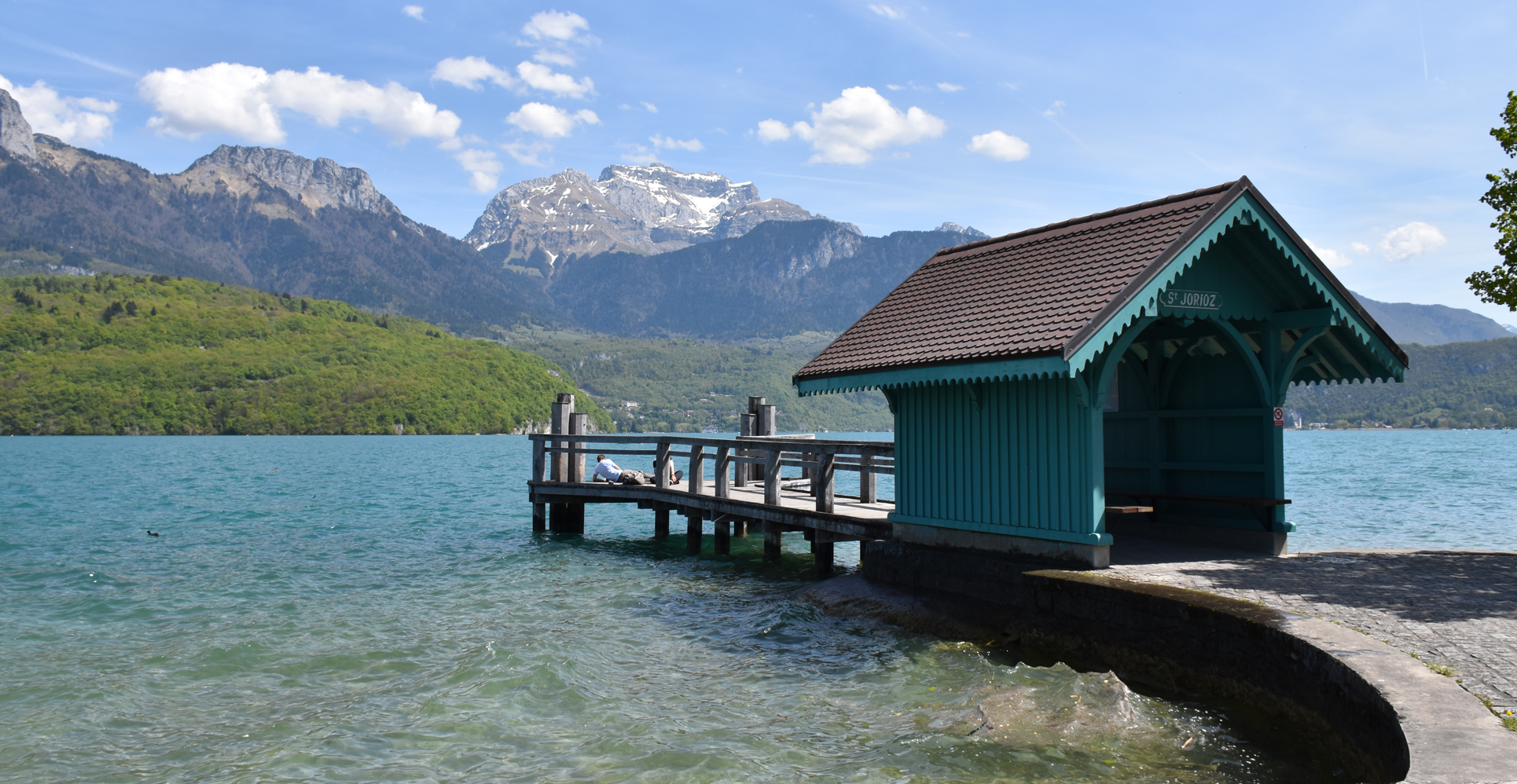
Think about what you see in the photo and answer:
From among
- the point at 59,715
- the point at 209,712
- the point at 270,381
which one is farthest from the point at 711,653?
the point at 270,381

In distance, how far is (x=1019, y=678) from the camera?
8.98 m

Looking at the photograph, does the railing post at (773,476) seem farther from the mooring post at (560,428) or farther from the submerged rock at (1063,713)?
the submerged rock at (1063,713)

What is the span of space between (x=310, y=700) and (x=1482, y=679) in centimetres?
978

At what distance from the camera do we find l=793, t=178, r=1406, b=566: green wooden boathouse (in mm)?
10117

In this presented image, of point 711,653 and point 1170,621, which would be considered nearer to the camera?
point 1170,621

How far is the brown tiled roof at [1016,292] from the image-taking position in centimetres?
1011

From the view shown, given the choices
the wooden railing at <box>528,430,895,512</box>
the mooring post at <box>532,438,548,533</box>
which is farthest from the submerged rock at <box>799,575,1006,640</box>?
the mooring post at <box>532,438,548,533</box>

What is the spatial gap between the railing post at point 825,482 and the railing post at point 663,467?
5.25 m

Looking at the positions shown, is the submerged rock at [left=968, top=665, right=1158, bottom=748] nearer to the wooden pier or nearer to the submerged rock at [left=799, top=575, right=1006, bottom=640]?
the submerged rock at [left=799, top=575, right=1006, bottom=640]

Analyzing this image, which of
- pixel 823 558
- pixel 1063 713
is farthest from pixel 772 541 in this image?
pixel 1063 713

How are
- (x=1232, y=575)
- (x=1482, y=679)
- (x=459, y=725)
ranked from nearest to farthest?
(x=1482, y=679)
(x=459, y=725)
(x=1232, y=575)

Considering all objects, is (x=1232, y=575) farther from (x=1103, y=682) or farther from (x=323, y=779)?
(x=323, y=779)

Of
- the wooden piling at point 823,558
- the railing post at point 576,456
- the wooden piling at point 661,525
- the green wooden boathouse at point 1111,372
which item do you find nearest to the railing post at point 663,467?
the wooden piling at point 661,525

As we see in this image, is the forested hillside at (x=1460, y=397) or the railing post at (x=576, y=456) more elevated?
the forested hillside at (x=1460, y=397)
